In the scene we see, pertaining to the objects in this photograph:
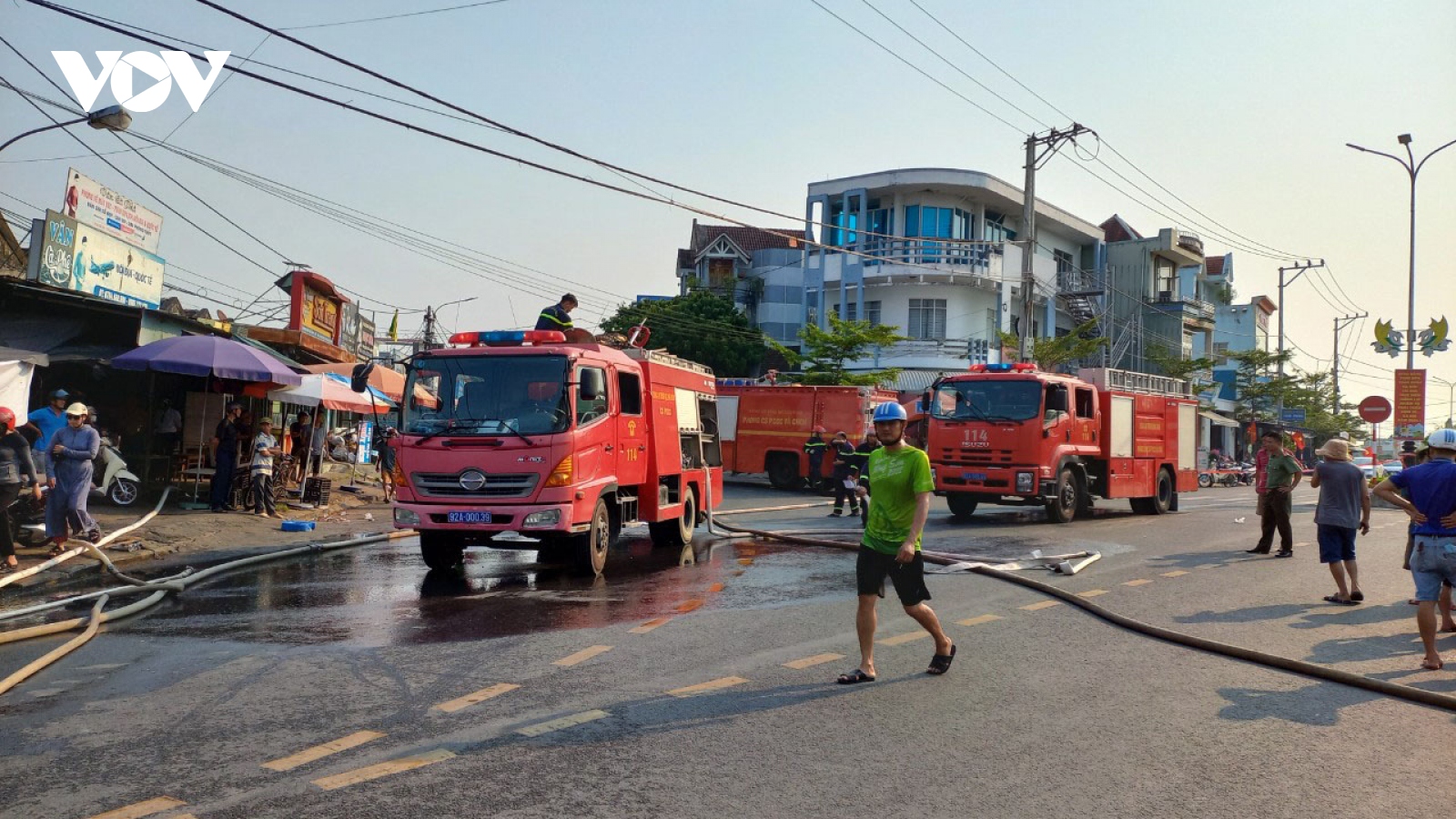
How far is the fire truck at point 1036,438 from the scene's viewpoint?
58.6 ft

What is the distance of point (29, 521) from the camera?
13836 millimetres

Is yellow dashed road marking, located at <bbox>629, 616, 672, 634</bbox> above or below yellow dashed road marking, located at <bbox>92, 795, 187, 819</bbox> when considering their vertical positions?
above

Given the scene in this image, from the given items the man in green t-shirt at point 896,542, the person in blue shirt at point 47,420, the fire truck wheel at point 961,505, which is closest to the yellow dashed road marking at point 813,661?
the man in green t-shirt at point 896,542

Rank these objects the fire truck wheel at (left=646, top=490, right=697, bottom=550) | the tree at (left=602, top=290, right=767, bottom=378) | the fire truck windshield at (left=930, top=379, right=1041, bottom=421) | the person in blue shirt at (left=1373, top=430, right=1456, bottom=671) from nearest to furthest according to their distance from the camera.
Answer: the person in blue shirt at (left=1373, top=430, right=1456, bottom=671)
the fire truck wheel at (left=646, top=490, right=697, bottom=550)
the fire truck windshield at (left=930, top=379, right=1041, bottom=421)
the tree at (left=602, top=290, right=767, bottom=378)

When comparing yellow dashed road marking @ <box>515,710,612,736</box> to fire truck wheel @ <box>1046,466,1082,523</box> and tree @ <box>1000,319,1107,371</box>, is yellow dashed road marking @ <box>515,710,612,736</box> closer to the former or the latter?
fire truck wheel @ <box>1046,466,1082,523</box>

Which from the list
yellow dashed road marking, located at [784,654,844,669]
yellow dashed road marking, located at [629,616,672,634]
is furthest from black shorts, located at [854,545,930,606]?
yellow dashed road marking, located at [629,616,672,634]

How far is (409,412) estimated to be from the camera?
440 inches

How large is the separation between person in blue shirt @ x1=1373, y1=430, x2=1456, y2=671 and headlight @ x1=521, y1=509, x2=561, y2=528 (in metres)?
7.17

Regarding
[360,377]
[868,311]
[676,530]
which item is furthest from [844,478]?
[868,311]

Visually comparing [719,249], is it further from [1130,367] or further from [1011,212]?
[1130,367]

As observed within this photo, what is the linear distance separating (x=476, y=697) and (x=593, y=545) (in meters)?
5.32

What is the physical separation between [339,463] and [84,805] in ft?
108

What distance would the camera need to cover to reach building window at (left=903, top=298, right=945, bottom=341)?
141ft

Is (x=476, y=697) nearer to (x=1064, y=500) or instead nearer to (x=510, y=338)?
(x=510, y=338)
